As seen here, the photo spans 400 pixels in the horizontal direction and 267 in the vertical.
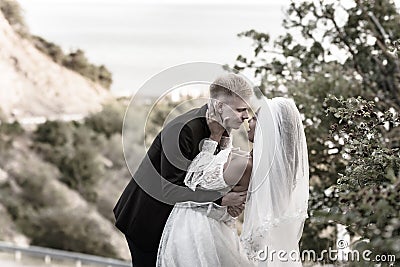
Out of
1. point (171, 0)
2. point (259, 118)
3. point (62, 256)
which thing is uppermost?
point (171, 0)

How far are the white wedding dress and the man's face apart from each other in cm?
11

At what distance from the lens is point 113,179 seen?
6023mm

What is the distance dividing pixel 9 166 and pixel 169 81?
11.7 ft

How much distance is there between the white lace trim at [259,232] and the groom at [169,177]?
126 millimetres

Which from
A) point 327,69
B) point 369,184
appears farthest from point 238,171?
point 327,69

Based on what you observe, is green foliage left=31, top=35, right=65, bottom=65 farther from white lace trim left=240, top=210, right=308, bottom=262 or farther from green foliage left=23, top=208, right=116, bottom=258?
white lace trim left=240, top=210, right=308, bottom=262

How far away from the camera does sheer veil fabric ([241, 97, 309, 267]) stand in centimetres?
242

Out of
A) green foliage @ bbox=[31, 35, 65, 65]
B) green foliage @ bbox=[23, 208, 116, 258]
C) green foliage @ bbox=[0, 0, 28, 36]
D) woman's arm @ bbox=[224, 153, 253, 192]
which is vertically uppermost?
green foliage @ bbox=[0, 0, 28, 36]

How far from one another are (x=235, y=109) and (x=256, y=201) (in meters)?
0.30

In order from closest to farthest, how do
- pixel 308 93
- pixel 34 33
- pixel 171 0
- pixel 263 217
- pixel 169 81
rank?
pixel 263 217 → pixel 169 81 → pixel 308 93 → pixel 171 0 → pixel 34 33

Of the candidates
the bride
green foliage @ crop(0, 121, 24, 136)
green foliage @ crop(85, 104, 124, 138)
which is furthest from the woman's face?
green foliage @ crop(0, 121, 24, 136)

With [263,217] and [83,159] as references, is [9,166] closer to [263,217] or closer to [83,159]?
[83,159]

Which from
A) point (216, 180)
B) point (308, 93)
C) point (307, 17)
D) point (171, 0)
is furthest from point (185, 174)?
point (171, 0)

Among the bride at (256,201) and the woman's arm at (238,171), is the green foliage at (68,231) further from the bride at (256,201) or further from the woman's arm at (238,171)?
the woman's arm at (238,171)
